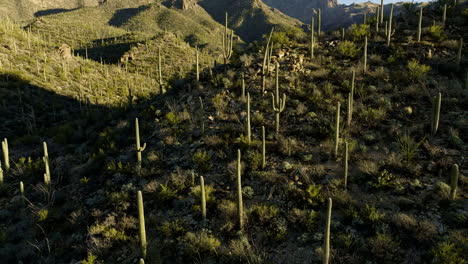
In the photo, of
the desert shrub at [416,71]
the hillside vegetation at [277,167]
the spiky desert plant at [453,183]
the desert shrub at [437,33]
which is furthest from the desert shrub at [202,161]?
the desert shrub at [437,33]

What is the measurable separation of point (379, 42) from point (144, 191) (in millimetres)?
16162

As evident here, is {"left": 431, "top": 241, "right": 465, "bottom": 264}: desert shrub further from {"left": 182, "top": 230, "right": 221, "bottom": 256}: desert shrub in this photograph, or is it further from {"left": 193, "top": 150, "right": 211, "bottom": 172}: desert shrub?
{"left": 193, "top": 150, "right": 211, "bottom": 172}: desert shrub

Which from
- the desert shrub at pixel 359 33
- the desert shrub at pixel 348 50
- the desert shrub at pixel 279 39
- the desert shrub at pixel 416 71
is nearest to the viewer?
the desert shrub at pixel 416 71

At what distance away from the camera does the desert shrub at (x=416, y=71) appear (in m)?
12.6

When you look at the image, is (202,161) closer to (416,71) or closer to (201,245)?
(201,245)

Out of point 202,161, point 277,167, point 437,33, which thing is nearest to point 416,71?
point 437,33

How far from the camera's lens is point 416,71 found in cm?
1264

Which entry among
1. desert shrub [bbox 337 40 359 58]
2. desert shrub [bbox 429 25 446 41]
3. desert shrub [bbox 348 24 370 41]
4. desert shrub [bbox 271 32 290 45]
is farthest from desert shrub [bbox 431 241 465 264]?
desert shrub [bbox 429 25 446 41]

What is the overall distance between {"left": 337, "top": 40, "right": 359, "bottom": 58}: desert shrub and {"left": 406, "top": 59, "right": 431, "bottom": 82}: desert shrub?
3116 mm

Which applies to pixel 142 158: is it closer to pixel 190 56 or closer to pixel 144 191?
pixel 144 191

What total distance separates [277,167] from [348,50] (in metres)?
10.2

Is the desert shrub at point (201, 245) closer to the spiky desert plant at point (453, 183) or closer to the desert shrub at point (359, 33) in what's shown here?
the spiky desert plant at point (453, 183)

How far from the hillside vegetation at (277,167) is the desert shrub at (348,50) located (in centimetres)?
9

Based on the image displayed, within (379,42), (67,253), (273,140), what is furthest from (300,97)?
(67,253)
